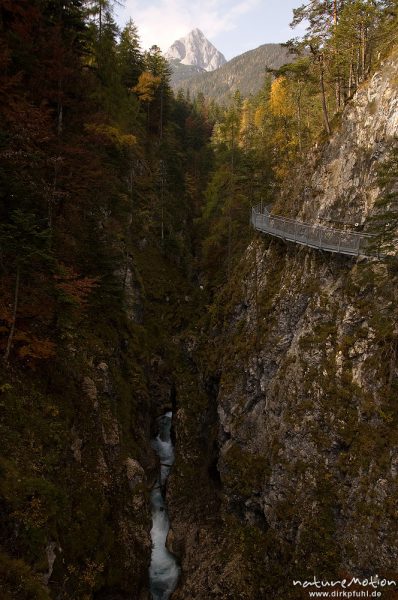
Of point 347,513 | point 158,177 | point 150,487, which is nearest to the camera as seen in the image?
point 347,513

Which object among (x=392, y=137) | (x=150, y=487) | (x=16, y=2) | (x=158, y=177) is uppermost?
(x=16, y=2)

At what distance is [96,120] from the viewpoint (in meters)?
20.9

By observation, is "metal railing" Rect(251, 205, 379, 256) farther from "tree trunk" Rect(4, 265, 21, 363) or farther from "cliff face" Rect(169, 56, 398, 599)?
"tree trunk" Rect(4, 265, 21, 363)

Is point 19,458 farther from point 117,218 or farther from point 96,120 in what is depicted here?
point 117,218

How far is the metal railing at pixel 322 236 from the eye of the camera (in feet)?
63.4

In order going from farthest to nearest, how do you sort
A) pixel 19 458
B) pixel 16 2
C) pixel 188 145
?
pixel 188 145 → pixel 16 2 → pixel 19 458

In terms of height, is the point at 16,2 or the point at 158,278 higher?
the point at 16,2

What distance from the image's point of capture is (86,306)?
21.6m

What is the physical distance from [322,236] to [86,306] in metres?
14.5

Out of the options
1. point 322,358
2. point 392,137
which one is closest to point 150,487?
point 322,358

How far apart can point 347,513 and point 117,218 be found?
28.9m

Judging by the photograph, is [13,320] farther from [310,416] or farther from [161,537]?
[161,537]

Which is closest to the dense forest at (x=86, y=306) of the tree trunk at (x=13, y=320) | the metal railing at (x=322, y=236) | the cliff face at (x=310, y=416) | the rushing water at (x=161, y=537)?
the tree trunk at (x=13, y=320)

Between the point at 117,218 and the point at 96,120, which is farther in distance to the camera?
the point at 117,218
